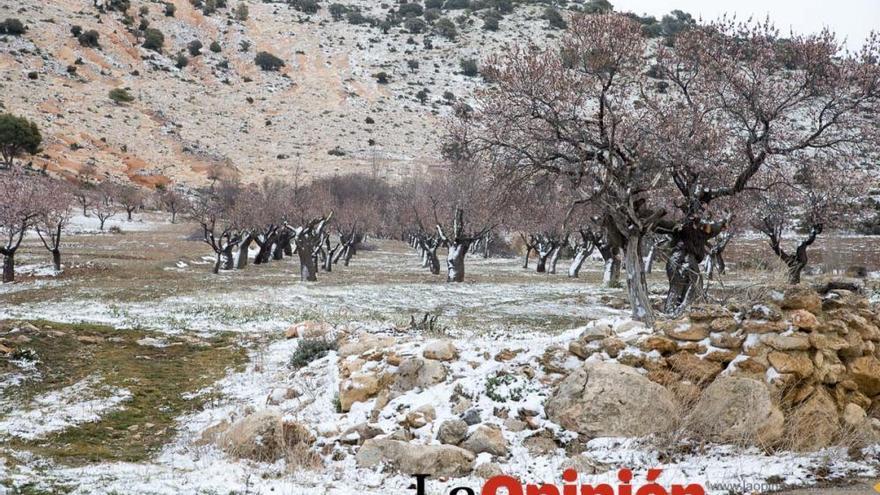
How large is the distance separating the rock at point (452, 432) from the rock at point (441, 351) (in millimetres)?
2464

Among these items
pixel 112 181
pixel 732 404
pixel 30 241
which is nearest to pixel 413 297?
pixel 732 404

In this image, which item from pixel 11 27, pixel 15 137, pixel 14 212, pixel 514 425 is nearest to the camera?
pixel 514 425

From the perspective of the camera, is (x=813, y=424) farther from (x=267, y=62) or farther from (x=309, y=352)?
(x=267, y=62)

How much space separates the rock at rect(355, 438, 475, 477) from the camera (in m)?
8.16

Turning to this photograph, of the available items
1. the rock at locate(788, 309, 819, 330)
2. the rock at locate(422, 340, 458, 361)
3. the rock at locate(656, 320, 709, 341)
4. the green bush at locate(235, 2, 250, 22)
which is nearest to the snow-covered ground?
the rock at locate(422, 340, 458, 361)

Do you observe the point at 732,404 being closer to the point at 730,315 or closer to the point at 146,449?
the point at 730,315

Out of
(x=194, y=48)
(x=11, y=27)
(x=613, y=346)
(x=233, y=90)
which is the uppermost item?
(x=194, y=48)

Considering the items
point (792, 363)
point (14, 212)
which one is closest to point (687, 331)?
point (792, 363)

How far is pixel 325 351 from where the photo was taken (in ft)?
49.6

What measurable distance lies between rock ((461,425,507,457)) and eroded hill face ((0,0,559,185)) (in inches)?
2506

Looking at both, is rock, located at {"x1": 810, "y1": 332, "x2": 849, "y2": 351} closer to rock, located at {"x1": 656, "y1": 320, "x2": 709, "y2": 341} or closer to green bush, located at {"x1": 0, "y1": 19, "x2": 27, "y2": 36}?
rock, located at {"x1": 656, "y1": 320, "x2": 709, "y2": 341}

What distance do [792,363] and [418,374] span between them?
5.77 metres

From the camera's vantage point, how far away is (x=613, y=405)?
29.2 ft

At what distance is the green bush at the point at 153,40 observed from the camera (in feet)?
354
